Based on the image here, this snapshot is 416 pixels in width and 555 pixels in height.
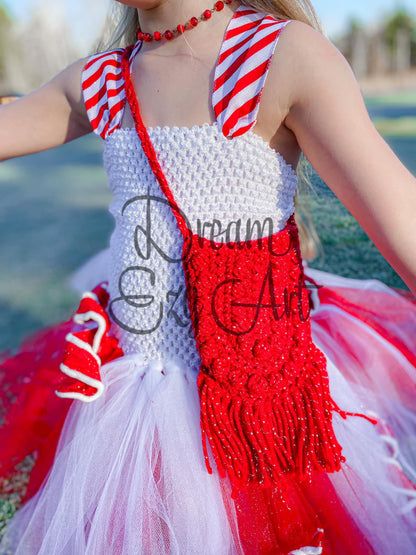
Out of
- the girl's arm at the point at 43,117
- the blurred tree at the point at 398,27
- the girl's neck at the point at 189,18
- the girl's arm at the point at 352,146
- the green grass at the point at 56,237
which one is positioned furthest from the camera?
the blurred tree at the point at 398,27

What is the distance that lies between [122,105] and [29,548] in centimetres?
64

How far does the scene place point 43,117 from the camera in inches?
33.4

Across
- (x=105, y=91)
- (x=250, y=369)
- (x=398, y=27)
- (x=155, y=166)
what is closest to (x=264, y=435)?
(x=250, y=369)

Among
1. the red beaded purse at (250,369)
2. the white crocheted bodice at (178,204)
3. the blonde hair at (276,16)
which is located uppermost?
the blonde hair at (276,16)

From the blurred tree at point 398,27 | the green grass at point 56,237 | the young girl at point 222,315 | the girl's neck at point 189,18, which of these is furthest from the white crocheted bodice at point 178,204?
the blurred tree at point 398,27

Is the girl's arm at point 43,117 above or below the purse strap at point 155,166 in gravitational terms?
above

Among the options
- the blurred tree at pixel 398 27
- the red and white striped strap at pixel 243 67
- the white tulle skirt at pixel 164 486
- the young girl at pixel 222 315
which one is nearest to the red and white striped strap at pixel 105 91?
the young girl at pixel 222 315

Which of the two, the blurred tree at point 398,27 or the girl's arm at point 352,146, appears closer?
the girl's arm at point 352,146

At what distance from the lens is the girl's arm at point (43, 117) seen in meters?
0.83

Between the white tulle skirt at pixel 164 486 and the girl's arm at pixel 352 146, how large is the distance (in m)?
0.30

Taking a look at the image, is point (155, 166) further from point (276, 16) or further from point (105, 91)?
point (276, 16)

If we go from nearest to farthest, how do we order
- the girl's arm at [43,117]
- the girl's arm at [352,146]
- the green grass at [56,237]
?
the girl's arm at [352,146] < the girl's arm at [43,117] < the green grass at [56,237]

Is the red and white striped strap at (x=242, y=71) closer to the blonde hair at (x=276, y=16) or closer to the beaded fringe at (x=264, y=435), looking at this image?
the blonde hair at (x=276, y=16)

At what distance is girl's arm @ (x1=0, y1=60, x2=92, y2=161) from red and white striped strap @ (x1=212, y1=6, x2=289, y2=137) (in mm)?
279
